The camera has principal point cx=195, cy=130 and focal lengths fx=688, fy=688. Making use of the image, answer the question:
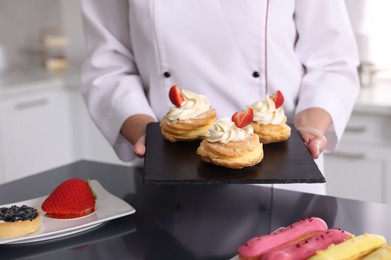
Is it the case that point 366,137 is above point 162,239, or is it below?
below

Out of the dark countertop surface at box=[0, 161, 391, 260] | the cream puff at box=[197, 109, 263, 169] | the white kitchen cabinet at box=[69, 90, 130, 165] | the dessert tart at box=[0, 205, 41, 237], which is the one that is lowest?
the white kitchen cabinet at box=[69, 90, 130, 165]

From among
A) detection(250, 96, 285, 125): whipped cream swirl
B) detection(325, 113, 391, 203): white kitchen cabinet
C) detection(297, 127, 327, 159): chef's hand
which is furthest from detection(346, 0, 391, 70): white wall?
detection(250, 96, 285, 125): whipped cream swirl

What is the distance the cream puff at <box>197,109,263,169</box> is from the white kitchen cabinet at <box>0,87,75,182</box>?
1756mm

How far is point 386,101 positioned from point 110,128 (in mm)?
1148

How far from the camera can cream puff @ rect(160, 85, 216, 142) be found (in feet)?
4.34

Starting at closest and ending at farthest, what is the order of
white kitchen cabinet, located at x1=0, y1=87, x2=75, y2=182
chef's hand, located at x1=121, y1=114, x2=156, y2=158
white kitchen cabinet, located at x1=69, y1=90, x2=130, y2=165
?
chef's hand, located at x1=121, y1=114, x2=156, y2=158
white kitchen cabinet, located at x1=0, y1=87, x2=75, y2=182
white kitchen cabinet, located at x1=69, y1=90, x2=130, y2=165

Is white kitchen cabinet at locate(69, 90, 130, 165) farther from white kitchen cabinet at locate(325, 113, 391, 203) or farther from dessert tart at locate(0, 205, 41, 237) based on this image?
dessert tart at locate(0, 205, 41, 237)

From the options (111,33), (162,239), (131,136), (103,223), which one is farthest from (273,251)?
(111,33)

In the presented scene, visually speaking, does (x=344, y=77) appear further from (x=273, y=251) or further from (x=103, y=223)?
(x=273, y=251)

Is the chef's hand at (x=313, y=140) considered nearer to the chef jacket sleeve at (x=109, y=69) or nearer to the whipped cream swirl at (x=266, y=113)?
the whipped cream swirl at (x=266, y=113)

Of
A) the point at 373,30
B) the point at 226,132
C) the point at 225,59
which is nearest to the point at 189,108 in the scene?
the point at 226,132

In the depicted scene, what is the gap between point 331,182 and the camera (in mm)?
2484

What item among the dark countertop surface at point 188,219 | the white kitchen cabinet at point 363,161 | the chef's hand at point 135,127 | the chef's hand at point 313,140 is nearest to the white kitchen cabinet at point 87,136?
the white kitchen cabinet at point 363,161

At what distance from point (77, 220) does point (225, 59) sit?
572 millimetres
